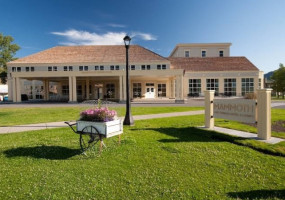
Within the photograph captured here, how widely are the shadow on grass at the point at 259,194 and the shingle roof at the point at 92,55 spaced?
1259 inches

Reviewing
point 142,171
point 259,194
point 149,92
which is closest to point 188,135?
point 142,171

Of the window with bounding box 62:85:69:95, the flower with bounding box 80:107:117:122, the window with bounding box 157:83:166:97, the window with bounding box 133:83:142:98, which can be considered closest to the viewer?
the flower with bounding box 80:107:117:122

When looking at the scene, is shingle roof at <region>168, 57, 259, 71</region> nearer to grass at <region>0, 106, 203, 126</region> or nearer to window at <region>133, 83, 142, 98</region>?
window at <region>133, 83, 142, 98</region>

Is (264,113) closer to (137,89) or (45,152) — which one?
(45,152)

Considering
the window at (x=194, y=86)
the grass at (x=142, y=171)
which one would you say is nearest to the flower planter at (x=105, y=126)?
the grass at (x=142, y=171)

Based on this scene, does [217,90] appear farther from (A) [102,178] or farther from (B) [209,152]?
(A) [102,178]

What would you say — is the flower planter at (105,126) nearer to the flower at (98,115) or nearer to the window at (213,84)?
the flower at (98,115)

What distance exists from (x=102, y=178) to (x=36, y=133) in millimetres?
5684

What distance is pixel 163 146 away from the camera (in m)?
6.33

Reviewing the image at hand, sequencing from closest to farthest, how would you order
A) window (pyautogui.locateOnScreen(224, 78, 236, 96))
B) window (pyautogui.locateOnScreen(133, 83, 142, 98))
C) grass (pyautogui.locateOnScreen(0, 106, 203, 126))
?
1. grass (pyautogui.locateOnScreen(0, 106, 203, 126))
2. window (pyautogui.locateOnScreen(133, 83, 142, 98))
3. window (pyautogui.locateOnScreen(224, 78, 236, 96))

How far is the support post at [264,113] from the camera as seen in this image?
6.59m

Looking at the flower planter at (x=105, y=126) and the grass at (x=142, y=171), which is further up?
the flower planter at (x=105, y=126)

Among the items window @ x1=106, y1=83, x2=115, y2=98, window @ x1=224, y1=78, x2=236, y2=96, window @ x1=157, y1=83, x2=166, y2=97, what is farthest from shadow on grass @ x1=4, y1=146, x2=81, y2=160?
window @ x1=224, y1=78, x2=236, y2=96

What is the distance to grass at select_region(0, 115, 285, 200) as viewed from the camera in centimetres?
362
